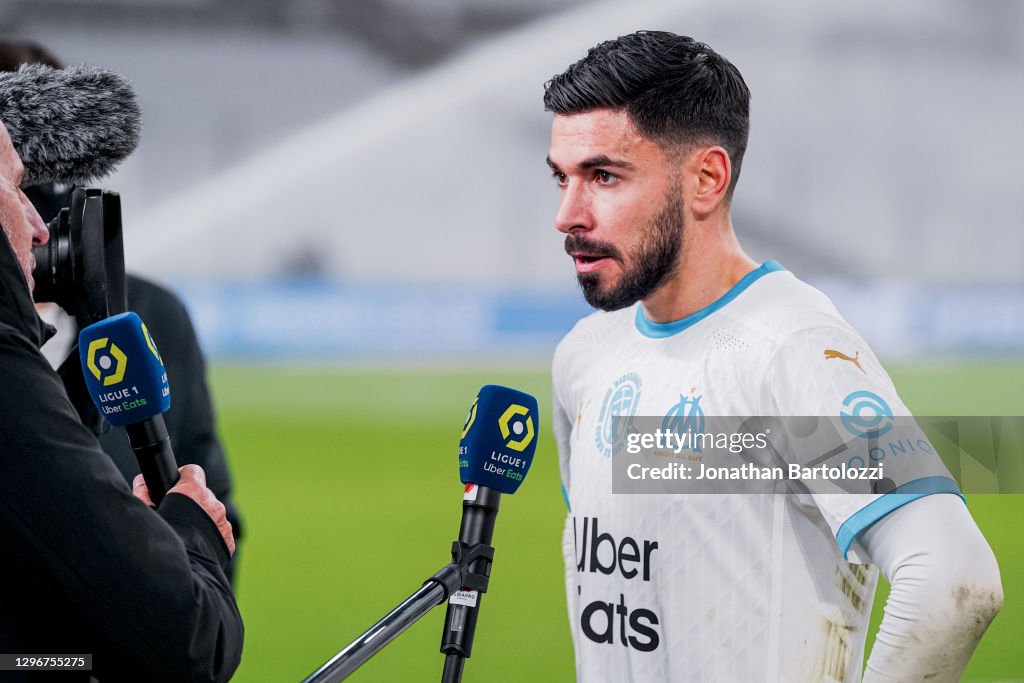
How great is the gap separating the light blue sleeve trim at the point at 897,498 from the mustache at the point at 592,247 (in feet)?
1.66

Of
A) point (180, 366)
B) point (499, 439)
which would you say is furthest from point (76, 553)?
point (180, 366)

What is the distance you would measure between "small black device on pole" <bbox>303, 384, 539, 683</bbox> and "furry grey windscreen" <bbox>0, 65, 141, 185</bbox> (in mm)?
511

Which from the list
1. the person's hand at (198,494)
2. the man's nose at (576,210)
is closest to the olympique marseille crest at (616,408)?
the man's nose at (576,210)

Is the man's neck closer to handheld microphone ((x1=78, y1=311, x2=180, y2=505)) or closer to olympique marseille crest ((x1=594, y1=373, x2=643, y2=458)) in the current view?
olympique marseille crest ((x1=594, y1=373, x2=643, y2=458))

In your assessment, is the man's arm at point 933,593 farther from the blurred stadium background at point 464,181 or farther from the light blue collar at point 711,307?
the blurred stadium background at point 464,181

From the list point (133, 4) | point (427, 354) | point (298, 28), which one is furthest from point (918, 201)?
point (133, 4)

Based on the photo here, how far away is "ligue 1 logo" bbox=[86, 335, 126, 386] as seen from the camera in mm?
1100

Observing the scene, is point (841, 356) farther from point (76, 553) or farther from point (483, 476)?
point (76, 553)

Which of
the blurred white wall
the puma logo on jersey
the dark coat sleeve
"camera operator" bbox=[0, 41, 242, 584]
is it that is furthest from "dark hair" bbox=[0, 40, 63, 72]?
the blurred white wall

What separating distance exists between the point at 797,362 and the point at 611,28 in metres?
12.2

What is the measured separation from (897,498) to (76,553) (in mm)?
879

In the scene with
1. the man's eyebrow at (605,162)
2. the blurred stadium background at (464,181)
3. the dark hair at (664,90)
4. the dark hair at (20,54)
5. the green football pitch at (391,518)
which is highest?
the blurred stadium background at (464,181)

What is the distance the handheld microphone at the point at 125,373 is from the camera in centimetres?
110

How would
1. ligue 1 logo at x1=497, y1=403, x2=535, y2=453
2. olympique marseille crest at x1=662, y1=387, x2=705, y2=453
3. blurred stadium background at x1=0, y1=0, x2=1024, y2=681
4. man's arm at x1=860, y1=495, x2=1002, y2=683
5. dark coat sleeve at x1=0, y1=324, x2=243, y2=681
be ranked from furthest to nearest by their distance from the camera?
1. blurred stadium background at x1=0, y1=0, x2=1024, y2=681
2. olympique marseille crest at x1=662, y1=387, x2=705, y2=453
3. ligue 1 logo at x1=497, y1=403, x2=535, y2=453
4. man's arm at x1=860, y1=495, x2=1002, y2=683
5. dark coat sleeve at x1=0, y1=324, x2=243, y2=681
